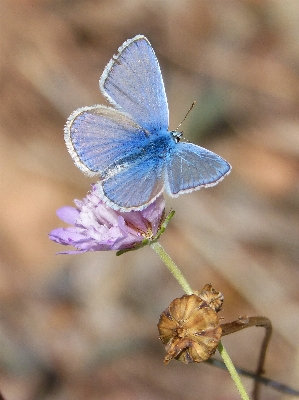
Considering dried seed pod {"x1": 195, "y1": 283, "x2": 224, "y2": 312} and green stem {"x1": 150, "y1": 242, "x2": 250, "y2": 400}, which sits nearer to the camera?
green stem {"x1": 150, "y1": 242, "x2": 250, "y2": 400}

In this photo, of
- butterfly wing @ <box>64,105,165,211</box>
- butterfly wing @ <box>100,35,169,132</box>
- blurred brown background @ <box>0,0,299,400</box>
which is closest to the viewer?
butterfly wing @ <box>64,105,165,211</box>

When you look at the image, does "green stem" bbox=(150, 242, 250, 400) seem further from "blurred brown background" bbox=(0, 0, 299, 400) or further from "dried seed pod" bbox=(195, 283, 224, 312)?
"blurred brown background" bbox=(0, 0, 299, 400)

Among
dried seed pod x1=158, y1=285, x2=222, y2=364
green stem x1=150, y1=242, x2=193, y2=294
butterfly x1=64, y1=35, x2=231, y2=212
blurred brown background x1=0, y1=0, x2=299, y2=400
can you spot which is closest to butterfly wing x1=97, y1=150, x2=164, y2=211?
butterfly x1=64, y1=35, x2=231, y2=212

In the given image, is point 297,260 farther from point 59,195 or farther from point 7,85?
point 7,85

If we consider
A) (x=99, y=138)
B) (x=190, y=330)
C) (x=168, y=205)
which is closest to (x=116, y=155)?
(x=99, y=138)

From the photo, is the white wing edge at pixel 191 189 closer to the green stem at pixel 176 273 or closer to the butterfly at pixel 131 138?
the butterfly at pixel 131 138

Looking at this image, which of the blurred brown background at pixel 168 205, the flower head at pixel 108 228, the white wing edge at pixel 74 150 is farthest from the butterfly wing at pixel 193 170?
the blurred brown background at pixel 168 205
